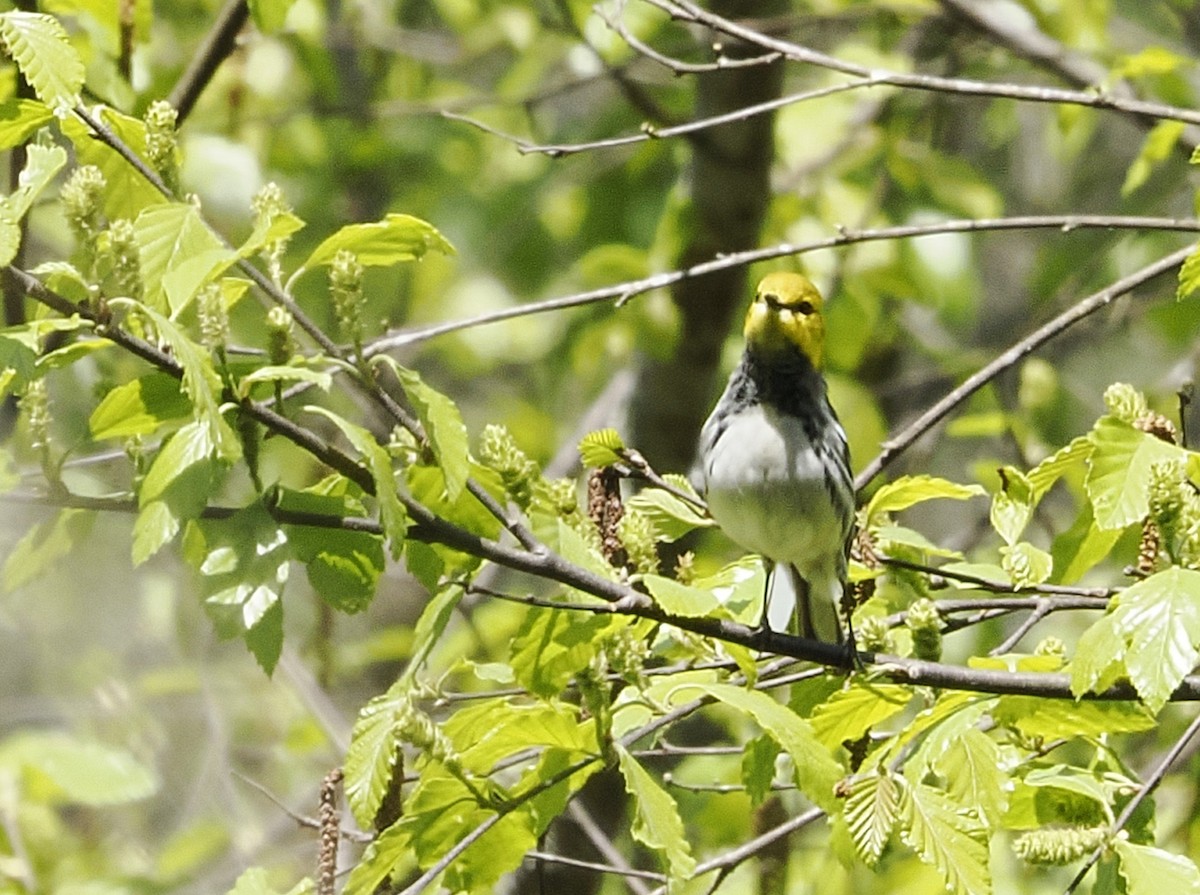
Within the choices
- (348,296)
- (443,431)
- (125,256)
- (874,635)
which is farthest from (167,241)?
(874,635)

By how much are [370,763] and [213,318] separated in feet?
1.39

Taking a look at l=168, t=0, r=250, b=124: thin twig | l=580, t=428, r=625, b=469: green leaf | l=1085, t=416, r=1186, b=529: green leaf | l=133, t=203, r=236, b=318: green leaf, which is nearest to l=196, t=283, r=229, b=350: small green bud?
l=133, t=203, r=236, b=318: green leaf

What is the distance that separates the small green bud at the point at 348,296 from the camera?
1.47 m

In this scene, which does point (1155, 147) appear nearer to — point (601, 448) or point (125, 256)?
point (601, 448)

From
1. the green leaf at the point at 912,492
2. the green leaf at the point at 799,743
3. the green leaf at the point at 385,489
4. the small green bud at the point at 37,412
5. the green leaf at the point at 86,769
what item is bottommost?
the green leaf at the point at 86,769

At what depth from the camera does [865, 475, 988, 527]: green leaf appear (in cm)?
180

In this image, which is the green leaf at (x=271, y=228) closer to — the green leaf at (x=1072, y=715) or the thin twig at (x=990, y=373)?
the thin twig at (x=990, y=373)

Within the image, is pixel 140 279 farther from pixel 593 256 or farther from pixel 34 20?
pixel 593 256

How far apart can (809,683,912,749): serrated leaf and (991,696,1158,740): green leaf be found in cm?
11

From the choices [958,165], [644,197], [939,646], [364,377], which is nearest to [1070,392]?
[958,165]

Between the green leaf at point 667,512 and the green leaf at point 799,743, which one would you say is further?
the green leaf at point 667,512

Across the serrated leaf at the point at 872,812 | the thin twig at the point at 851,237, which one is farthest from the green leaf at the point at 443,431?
the serrated leaf at the point at 872,812

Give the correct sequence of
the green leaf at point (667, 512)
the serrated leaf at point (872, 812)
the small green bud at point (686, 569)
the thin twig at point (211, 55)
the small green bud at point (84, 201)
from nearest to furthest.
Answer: the small green bud at point (84, 201) → the serrated leaf at point (872, 812) → the small green bud at point (686, 569) → the green leaf at point (667, 512) → the thin twig at point (211, 55)

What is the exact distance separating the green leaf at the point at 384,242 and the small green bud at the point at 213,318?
11 centimetres
